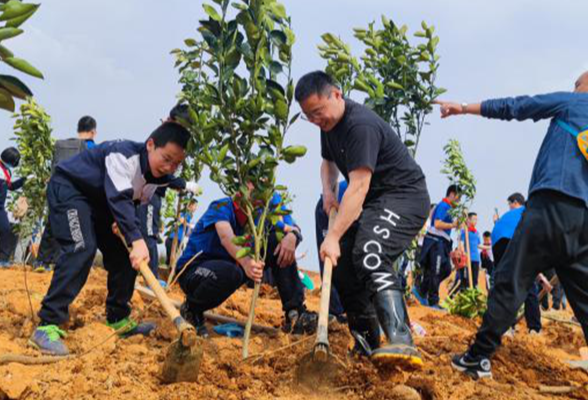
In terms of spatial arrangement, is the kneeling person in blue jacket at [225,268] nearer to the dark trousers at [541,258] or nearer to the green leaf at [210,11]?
the green leaf at [210,11]

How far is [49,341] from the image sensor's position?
11.0 feet

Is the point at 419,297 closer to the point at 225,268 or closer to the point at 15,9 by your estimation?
the point at 225,268

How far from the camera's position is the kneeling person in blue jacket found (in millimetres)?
4141

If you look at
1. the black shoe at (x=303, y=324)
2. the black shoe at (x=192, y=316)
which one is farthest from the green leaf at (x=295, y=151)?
the black shoe at (x=192, y=316)

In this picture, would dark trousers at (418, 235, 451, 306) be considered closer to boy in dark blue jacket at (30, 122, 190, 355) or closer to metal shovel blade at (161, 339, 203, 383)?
boy in dark blue jacket at (30, 122, 190, 355)

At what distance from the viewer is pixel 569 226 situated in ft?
10.5

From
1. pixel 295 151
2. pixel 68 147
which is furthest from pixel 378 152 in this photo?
pixel 68 147

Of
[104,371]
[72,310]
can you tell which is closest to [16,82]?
[104,371]

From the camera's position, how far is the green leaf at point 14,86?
1.57m

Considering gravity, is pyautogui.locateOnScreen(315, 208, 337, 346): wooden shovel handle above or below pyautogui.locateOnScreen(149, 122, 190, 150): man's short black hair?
below

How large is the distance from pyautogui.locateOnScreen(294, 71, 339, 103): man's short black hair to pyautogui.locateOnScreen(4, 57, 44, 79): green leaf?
1924 millimetres

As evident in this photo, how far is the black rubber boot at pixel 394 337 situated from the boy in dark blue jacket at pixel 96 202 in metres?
1.42

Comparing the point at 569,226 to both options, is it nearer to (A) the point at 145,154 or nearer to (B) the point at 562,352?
(A) the point at 145,154

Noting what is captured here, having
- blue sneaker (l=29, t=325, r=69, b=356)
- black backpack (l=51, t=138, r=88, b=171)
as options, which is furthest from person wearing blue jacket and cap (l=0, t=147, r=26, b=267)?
blue sneaker (l=29, t=325, r=69, b=356)
